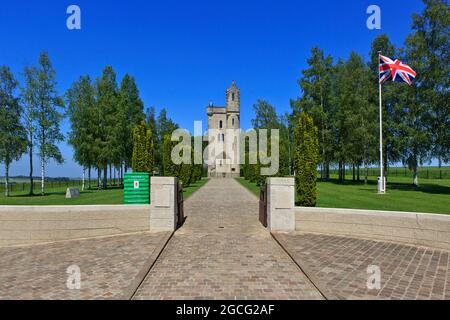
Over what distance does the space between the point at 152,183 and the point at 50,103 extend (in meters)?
23.4

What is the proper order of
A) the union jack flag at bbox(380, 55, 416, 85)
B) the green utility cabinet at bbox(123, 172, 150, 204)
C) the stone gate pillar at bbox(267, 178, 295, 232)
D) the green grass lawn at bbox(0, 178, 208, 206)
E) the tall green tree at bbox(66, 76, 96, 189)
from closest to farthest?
the stone gate pillar at bbox(267, 178, 295, 232), the green utility cabinet at bbox(123, 172, 150, 204), the green grass lawn at bbox(0, 178, 208, 206), the union jack flag at bbox(380, 55, 416, 85), the tall green tree at bbox(66, 76, 96, 189)

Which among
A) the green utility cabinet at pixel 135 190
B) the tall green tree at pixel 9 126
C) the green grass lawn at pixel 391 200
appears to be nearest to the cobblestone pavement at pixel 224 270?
the green utility cabinet at pixel 135 190

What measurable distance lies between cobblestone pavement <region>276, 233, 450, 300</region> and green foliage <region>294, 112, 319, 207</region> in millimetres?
4045

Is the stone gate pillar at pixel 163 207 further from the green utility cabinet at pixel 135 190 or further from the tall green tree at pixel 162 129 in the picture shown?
the tall green tree at pixel 162 129

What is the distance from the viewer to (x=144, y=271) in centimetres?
588

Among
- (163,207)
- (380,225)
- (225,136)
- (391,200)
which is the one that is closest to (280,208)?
(380,225)

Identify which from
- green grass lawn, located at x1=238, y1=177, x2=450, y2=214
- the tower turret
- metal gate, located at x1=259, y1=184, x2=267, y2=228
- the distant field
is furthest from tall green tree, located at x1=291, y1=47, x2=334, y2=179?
the tower turret

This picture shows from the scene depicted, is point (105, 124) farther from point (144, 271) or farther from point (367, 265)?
point (367, 265)

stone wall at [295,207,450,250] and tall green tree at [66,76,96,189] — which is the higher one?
tall green tree at [66,76,96,189]

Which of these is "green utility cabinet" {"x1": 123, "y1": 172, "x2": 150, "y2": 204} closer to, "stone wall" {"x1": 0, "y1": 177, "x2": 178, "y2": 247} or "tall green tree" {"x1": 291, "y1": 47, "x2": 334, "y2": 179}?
"stone wall" {"x1": 0, "y1": 177, "x2": 178, "y2": 247}

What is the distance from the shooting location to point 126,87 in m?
40.4

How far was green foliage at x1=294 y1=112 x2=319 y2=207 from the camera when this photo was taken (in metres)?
12.7
